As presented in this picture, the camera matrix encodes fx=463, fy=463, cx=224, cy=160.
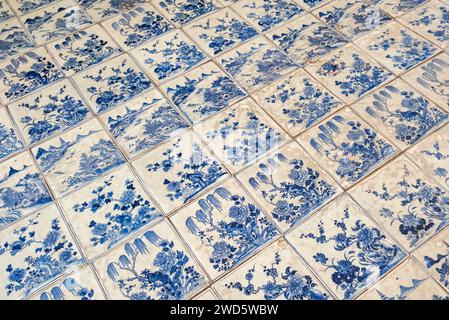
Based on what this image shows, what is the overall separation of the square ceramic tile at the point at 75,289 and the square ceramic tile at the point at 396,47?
0.85 m

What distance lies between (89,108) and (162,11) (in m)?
0.41

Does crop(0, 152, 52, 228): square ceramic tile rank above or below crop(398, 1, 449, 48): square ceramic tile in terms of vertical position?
below

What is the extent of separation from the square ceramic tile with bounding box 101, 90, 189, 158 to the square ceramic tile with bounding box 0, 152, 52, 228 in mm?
195

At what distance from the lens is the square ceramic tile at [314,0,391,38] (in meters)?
1.26

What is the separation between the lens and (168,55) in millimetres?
1234

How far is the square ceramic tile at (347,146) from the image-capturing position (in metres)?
0.98

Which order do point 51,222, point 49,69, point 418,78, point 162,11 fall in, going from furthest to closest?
point 162,11
point 49,69
point 418,78
point 51,222

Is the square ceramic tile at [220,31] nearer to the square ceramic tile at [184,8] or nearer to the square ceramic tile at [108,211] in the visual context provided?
the square ceramic tile at [184,8]

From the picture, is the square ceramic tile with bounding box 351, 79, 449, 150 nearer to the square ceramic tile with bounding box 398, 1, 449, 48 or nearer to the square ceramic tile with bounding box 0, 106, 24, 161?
the square ceramic tile with bounding box 398, 1, 449, 48

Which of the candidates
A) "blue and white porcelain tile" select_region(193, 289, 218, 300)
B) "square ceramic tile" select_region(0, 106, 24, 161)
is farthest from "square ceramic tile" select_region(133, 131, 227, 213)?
"square ceramic tile" select_region(0, 106, 24, 161)

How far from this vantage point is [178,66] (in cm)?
121
